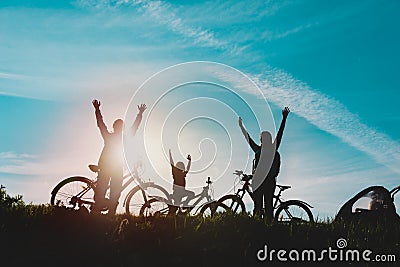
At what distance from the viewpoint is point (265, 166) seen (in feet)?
49.9

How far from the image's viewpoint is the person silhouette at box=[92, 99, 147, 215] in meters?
14.6

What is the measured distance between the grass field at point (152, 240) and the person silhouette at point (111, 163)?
9.03 feet

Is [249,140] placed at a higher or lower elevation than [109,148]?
higher

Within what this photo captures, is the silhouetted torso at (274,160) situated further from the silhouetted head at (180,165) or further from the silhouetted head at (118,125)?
the silhouetted head at (118,125)

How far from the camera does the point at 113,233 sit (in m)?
10.4

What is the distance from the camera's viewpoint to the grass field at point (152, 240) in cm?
985

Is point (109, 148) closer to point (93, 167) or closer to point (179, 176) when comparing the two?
point (93, 167)

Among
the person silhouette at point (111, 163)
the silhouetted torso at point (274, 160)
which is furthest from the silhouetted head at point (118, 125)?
the silhouetted torso at point (274, 160)

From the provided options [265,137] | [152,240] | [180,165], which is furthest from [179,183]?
[152,240]

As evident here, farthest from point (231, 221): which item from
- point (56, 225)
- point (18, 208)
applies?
point (18, 208)

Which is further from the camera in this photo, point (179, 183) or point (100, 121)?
point (179, 183)

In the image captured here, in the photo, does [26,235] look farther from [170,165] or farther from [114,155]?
[170,165]

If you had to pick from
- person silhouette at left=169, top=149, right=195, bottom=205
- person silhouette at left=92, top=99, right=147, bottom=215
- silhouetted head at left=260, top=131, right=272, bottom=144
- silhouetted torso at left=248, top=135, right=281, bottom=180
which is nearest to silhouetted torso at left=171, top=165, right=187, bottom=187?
person silhouette at left=169, top=149, right=195, bottom=205

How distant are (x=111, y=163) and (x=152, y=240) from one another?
4.65m
